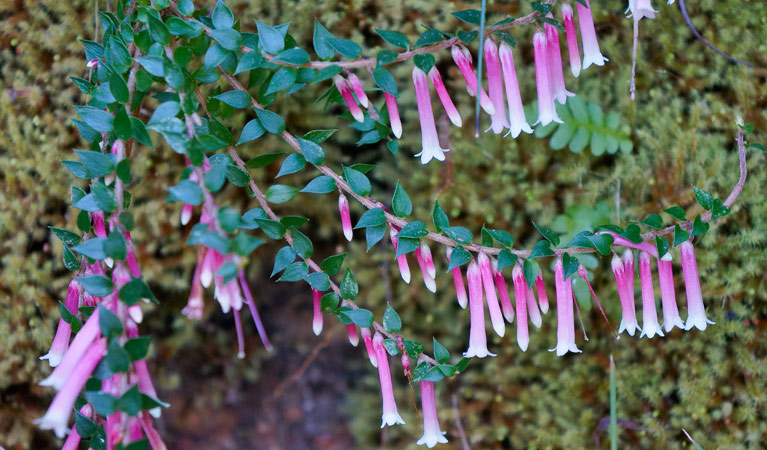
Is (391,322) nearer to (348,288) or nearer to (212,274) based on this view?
(348,288)

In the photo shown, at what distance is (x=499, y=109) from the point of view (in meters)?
1.49

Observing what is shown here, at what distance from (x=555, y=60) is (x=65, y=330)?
1.38 m

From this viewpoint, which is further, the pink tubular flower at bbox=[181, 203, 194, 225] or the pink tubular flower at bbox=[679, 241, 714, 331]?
the pink tubular flower at bbox=[679, 241, 714, 331]

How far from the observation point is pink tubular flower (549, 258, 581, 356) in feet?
4.55

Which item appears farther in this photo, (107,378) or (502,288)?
(502,288)

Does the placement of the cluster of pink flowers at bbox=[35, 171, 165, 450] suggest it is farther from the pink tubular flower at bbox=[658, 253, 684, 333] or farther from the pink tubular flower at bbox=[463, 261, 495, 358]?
the pink tubular flower at bbox=[658, 253, 684, 333]

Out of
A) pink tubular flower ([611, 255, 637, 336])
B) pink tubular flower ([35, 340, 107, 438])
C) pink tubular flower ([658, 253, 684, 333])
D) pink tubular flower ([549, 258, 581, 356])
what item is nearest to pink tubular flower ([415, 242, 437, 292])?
pink tubular flower ([549, 258, 581, 356])

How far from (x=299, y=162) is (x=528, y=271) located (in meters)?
0.61

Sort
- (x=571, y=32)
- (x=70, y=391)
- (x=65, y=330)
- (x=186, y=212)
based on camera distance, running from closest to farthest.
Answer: (x=70, y=391), (x=186, y=212), (x=65, y=330), (x=571, y=32)

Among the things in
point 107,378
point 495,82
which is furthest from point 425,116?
point 107,378

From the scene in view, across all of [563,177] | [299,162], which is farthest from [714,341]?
[299,162]

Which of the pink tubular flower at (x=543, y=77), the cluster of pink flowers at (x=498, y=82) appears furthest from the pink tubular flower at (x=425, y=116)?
the pink tubular flower at (x=543, y=77)

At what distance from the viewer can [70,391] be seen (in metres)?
1.01

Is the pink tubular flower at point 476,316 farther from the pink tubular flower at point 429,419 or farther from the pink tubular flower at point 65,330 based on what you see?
the pink tubular flower at point 65,330
